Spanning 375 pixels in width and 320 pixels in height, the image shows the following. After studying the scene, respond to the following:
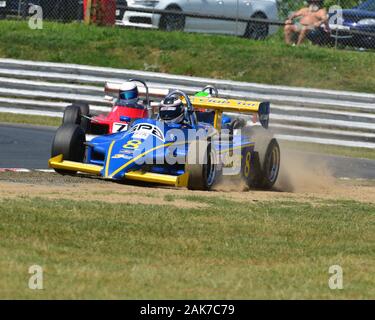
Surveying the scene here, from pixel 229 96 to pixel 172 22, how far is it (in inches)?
189

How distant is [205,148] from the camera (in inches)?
484

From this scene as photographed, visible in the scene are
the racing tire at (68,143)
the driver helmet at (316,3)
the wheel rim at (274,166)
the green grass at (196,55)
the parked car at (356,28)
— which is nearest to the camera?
the racing tire at (68,143)

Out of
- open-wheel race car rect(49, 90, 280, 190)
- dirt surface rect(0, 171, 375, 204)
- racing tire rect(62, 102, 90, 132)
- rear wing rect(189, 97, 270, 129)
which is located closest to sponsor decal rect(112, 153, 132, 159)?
open-wheel race car rect(49, 90, 280, 190)

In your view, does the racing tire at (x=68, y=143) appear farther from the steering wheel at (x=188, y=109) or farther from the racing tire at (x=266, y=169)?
the racing tire at (x=266, y=169)

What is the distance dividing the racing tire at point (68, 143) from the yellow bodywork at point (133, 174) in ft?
0.26

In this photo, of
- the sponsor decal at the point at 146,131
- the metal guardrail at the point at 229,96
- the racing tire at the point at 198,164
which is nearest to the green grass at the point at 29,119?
the metal guardrail at the point at 229,96

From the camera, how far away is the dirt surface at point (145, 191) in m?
10.8

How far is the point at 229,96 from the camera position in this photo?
19.8 meters

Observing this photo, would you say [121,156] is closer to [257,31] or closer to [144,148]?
[144,148]

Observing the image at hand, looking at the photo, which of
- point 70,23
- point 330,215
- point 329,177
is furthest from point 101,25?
point 330,215

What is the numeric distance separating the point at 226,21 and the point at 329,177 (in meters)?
9.71

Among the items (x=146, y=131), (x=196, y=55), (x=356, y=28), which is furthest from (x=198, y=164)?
(x=356, y=28)

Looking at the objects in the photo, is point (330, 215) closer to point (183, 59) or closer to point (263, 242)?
point (263, 242)

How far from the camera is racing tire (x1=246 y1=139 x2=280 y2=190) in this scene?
13734mm
